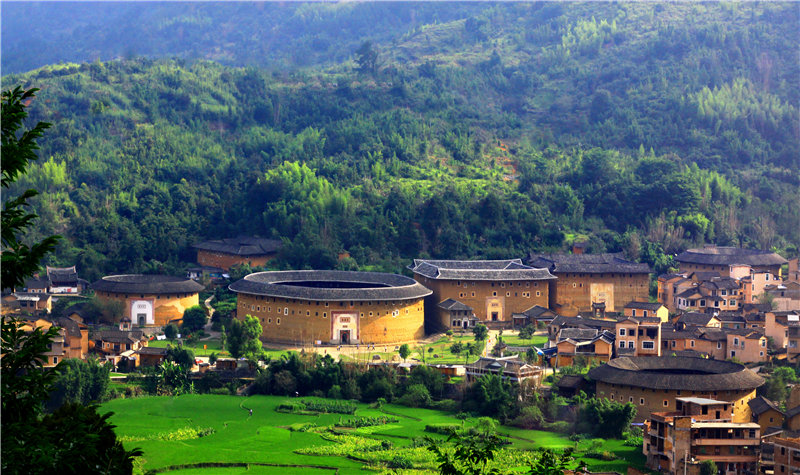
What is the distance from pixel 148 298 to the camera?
1732 inches

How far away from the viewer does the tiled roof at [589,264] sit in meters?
47.5

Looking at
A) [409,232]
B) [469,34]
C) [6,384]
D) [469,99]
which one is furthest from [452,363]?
[469,34]

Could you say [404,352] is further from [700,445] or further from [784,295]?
[784,295]

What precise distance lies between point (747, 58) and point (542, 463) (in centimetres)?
7968

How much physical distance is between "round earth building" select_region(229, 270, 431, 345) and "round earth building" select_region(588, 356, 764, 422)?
10894mm

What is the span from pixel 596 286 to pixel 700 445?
65.9 feet

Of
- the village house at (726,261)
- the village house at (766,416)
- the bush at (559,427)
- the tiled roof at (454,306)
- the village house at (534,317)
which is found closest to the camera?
the village house at (766,416)

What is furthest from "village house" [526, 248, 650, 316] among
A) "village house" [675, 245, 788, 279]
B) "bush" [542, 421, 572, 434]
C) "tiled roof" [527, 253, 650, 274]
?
"bush" [542, 421, 572, 434]

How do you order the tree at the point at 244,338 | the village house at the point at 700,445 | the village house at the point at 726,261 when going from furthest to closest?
the village house at the point at 726,261, the tree at the point at 244,338, the village house at the point at 700,445

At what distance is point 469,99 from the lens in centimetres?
8262

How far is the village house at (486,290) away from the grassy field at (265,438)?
1174 centimetres

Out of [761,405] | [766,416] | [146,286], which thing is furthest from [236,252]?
[766,416]

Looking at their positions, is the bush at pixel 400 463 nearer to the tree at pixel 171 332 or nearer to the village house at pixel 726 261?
the tree at pixel 171 332

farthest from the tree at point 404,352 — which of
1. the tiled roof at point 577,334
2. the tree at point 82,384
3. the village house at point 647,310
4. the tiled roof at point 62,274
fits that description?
the tiled roof at point 62,274
